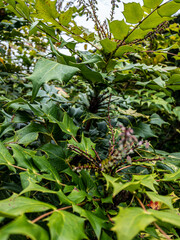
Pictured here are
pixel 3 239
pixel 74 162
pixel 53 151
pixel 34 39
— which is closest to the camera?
pixel 3 239

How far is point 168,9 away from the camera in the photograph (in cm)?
58

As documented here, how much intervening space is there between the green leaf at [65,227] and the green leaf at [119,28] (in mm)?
614

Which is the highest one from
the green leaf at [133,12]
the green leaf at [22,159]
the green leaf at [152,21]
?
the green leaf at [133,12]

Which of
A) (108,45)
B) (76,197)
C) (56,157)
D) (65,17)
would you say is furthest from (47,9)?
(76,197)

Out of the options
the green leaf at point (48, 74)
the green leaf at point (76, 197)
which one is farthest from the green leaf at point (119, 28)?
the green leaf at point (76, 197)

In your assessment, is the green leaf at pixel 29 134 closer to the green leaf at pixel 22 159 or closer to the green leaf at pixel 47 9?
the green leaf at pixel 22 159

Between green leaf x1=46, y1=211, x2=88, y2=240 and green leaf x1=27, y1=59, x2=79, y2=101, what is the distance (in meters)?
0.34

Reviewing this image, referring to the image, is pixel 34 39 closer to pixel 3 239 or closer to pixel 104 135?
pixel 104 135

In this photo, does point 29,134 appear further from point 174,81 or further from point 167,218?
point 174,81

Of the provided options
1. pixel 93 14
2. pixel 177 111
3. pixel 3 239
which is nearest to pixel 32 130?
pixel 3 239

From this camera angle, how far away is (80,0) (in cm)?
82

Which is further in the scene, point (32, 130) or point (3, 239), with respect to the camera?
point (32, 130)

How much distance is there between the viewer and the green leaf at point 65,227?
0.90 ft

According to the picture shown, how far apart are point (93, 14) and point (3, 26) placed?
107 centimetres
